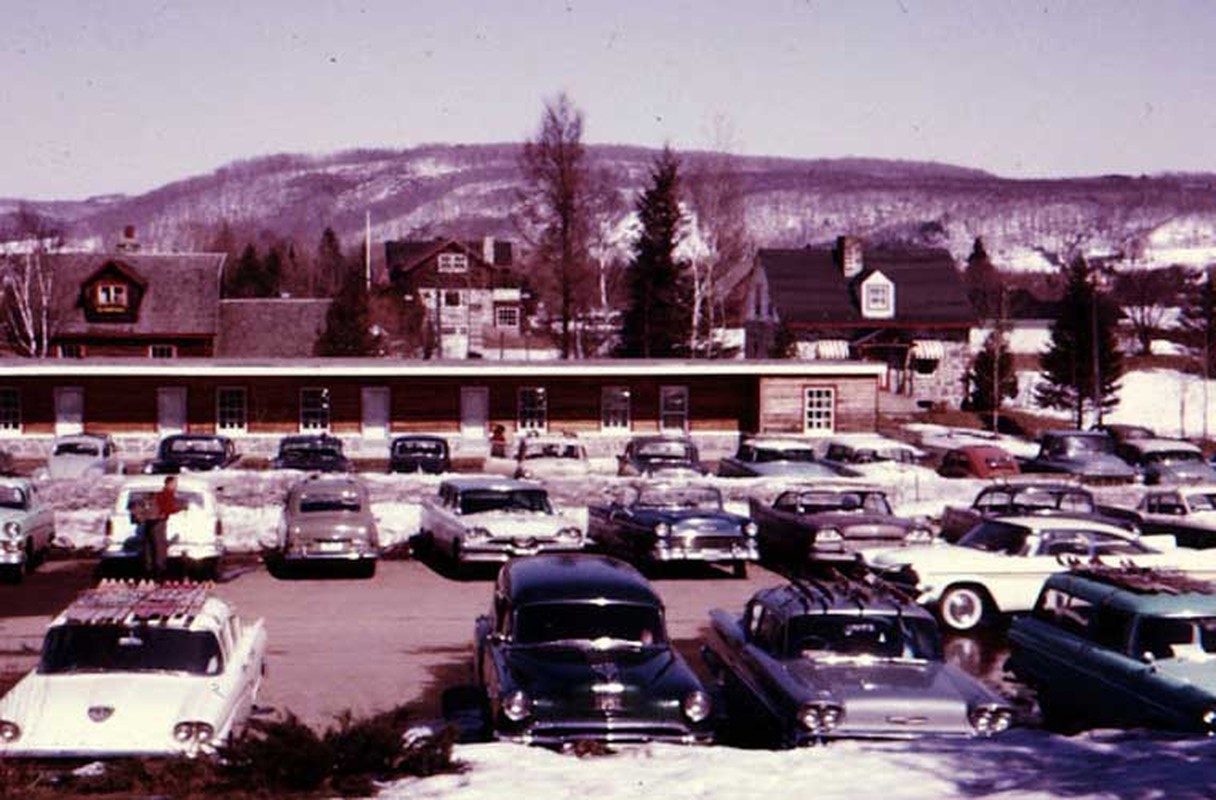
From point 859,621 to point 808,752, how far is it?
229cm

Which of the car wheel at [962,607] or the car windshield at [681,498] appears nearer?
the car wheel at [962,607]

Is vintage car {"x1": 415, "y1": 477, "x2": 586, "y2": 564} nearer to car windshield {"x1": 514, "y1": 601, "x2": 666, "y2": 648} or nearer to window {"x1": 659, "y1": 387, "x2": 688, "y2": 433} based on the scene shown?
car windshield {"x1": 514, "y1": 601, "x2": 666, "y2": 648}

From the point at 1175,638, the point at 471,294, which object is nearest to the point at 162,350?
the point at 471,294

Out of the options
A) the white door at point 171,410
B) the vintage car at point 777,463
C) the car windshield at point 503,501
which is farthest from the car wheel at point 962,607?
the white door at point 171,410

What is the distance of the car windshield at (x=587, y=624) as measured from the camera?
1346 cm

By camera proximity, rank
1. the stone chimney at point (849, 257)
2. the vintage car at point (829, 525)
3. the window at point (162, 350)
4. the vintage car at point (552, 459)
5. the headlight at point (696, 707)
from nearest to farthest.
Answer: the headlight at point (696, 707)
the vintage car at point (829, 525)
the vintage car at point (552, 459)
the window at point (162, 350)
the stone chimney at point (849, 257)

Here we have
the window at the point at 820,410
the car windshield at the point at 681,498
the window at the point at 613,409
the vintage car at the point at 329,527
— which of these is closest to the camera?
the vintage car at the point at 329,527

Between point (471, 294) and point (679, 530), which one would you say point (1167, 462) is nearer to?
point (679, 530)

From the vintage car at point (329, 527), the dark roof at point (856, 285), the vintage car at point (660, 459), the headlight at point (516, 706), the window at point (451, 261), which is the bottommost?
the headlight at point (516, 706)

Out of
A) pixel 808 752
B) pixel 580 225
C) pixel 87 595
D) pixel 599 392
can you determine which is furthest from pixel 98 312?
pixel 808 752

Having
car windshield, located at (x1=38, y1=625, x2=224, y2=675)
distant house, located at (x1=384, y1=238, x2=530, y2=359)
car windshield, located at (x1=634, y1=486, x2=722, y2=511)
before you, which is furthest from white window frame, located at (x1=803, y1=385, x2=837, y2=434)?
distant house, located at (x1=384, y1=238, x2=530, y2=359)

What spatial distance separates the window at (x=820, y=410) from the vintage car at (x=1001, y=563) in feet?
86.3

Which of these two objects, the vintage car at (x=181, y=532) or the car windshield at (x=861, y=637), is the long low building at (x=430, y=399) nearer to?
the vintage car at (x=181, y=532)

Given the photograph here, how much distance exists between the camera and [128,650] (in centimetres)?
1250
